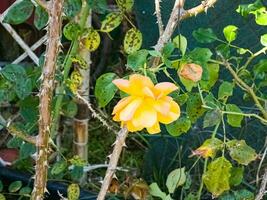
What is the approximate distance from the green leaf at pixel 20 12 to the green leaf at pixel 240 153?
20.3 inches

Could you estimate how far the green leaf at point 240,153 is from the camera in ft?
4.32

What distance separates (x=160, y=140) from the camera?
2086mm

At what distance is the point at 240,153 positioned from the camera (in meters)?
1.33

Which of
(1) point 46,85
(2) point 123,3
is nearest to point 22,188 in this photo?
(2) point 123,3

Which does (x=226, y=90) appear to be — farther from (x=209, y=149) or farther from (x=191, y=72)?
Result: (x=191, y=72)

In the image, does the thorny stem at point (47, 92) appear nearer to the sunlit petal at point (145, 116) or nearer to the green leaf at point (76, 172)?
the sunlit petal at point (145, 116)

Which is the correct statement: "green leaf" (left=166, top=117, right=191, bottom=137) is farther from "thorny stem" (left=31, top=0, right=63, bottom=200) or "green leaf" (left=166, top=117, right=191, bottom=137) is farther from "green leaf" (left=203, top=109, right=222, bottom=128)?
"thorny stem" (left=31, top=0, right=63, bottom=200)

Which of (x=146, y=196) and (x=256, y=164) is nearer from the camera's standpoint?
(x=146, y=196)

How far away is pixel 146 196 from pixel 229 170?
399mm

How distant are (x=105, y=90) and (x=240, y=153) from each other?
1.01ft

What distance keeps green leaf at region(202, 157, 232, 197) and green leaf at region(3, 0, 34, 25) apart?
1.68ft

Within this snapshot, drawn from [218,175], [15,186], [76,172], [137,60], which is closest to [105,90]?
[137,60]

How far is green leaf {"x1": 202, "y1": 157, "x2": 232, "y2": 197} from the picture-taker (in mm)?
1337

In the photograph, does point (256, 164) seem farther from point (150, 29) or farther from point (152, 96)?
point (152, 96)
